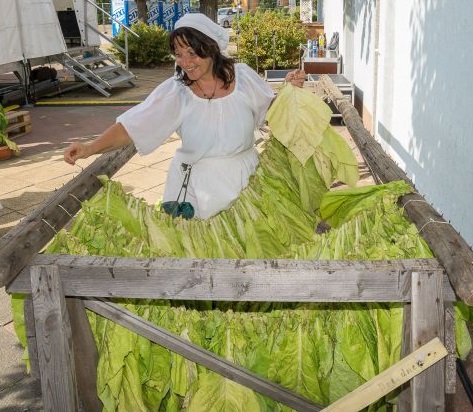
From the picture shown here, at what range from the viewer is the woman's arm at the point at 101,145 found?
129 inches

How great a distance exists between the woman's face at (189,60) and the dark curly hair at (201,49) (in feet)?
0.05

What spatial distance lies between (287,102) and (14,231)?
1908 mm

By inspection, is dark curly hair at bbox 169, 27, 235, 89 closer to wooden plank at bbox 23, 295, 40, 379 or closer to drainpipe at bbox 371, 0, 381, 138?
wooden plank at bbox 23, 295, 40, 379

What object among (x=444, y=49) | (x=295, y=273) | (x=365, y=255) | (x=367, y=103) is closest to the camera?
(x=295, y=273)

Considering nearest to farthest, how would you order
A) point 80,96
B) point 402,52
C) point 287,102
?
point 287,102, point 402,52, point 80,96

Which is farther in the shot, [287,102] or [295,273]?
[287,102]

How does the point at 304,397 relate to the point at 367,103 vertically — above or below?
above

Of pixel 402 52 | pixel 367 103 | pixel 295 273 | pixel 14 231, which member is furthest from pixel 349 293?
pixel 367 103

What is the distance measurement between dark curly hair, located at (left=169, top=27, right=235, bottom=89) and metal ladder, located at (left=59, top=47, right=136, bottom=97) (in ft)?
45.6

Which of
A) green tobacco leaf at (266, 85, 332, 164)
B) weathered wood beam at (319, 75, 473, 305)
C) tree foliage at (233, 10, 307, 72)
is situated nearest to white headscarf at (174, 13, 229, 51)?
green tobacco leaf at (266, 85, 332, 164)

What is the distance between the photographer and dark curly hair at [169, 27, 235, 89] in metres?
3.54

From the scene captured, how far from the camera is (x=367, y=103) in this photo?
461 inches

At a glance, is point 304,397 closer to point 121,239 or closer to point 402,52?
point 121,239

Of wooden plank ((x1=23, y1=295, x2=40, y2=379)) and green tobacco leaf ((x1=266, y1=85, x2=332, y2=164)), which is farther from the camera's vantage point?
green tobacco leaf ((x1=266, y1=85, x2=332, y2=164))
